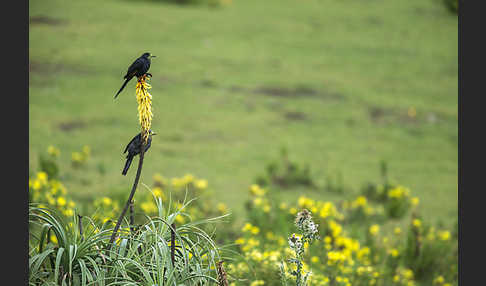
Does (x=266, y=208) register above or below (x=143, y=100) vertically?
below

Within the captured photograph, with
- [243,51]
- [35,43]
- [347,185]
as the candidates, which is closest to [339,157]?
[347,185]

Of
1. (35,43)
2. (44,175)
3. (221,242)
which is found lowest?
(221,242)

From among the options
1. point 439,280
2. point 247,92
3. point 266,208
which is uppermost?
point 247,92

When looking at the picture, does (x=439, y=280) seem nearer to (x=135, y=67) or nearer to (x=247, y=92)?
(x=135, y=67)

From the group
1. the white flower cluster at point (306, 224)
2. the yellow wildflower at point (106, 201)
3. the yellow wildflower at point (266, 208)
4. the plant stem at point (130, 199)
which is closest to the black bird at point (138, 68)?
the plant stem at point (130, 199)

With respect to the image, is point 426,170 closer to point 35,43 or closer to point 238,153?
point 238,153

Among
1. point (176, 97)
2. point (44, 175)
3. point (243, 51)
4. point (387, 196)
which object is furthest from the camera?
point (243, 51)

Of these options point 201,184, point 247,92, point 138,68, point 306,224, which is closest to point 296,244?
point 306,224

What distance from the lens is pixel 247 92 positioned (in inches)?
163

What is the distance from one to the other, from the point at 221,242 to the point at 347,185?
37.5 inches

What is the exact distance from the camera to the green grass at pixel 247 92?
3287 mm

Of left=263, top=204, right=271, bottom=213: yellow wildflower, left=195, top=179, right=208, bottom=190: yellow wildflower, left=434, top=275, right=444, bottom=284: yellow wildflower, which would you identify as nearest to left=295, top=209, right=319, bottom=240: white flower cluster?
left=434, top=275, right=444, bottom=284: yellow wildflower

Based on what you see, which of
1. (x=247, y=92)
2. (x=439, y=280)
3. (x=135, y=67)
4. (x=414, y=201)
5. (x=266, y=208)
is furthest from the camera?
(x=247, y=92)

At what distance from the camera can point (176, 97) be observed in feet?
13.0
